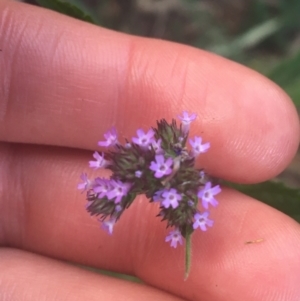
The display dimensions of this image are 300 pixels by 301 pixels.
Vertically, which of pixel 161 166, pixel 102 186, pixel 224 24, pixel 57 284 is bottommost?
pixel 57 284

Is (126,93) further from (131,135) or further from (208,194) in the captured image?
(208,194)

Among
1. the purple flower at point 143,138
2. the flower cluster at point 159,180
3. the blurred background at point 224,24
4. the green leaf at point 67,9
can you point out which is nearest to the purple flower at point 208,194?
the flower cluster at point 159,180

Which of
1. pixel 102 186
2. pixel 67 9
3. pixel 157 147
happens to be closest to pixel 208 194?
pixel 157 147

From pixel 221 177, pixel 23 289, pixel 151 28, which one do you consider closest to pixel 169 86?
pixel 221 177

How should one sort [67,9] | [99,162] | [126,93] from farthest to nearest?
1. [67,9]
2. [126,93]
3. [99,162]

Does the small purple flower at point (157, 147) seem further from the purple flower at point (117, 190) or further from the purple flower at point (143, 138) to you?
the purple flower at point (117, 190)

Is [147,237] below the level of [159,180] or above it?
below

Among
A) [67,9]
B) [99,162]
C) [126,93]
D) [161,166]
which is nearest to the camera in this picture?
[161,166]
